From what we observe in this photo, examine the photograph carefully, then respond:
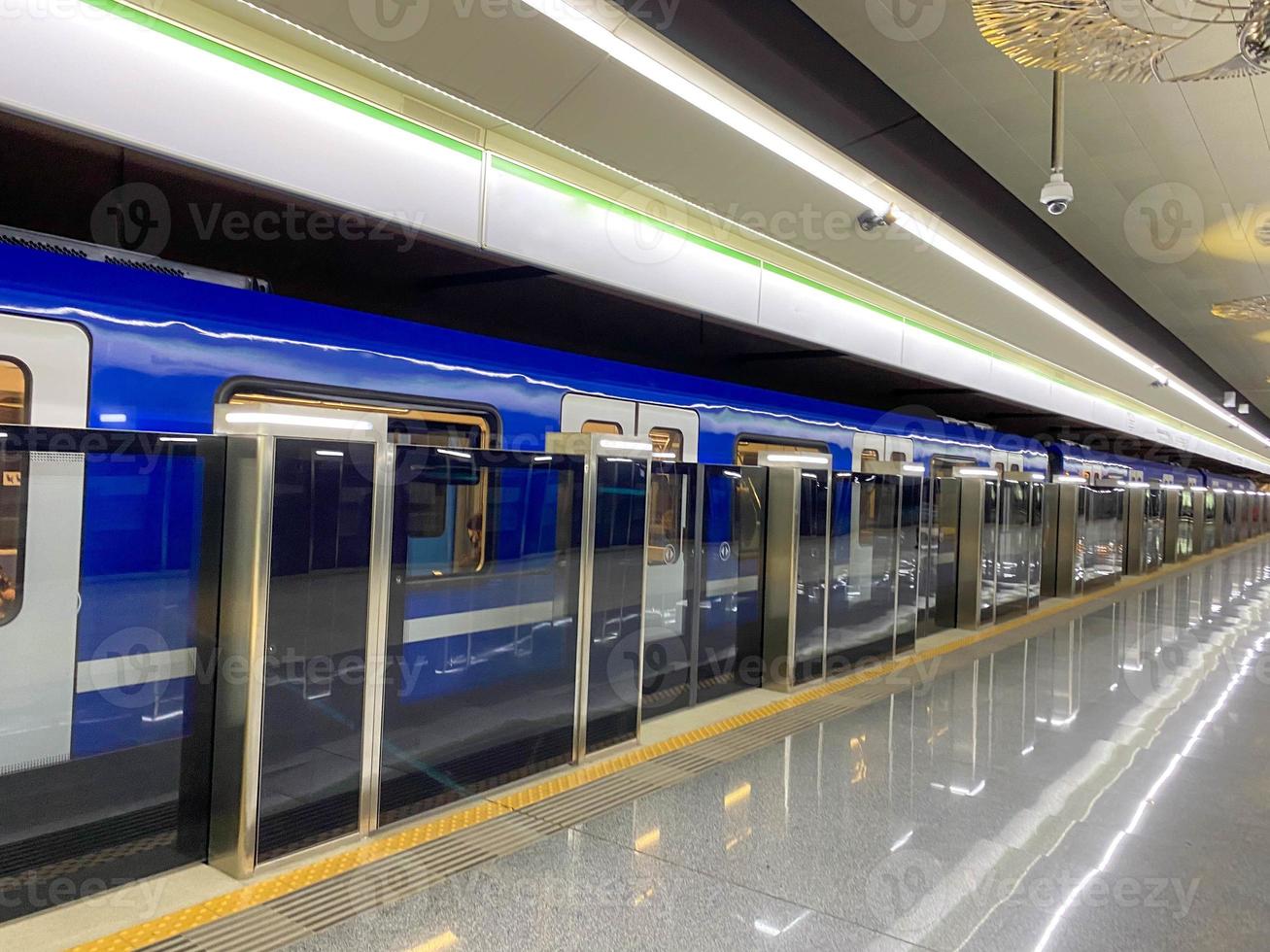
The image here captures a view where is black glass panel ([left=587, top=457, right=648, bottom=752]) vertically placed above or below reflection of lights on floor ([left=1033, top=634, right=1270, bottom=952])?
above

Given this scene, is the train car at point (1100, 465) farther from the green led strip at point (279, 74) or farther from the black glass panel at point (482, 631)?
the green led strip at point (279, 74)

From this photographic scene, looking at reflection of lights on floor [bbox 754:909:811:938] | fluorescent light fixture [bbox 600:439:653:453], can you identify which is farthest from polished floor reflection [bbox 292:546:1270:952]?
fluorescent light fixture [bbox 600:439:653:453]

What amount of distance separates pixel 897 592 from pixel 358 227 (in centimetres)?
516

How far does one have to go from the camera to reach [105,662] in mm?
2797

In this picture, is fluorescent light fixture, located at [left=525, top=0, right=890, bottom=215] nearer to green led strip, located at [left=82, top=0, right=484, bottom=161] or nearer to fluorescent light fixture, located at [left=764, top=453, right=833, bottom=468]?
green led strip, located at [left=82, top=0, right=484, bottom=161]

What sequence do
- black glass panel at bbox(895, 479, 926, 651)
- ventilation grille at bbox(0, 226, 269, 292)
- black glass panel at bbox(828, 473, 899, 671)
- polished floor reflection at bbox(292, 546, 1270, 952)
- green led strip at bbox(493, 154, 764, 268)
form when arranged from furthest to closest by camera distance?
black glass panel at bbox(895, 479, 926, 651) < black glass panel at bbox(828, 473, 899, 671) < green led strip at bbox(493, 154, 764, 268) < ventilation grille at bbox(0, 226, 269, 292) < polished floor reflection at bbox(292, 546, 1270, 952)

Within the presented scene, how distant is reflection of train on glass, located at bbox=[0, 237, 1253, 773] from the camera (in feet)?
8.97

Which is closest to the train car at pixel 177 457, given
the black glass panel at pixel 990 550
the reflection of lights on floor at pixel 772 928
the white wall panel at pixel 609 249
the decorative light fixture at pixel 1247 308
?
the white wall panel at pixel 609 249

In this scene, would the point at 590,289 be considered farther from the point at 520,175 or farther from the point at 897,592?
the point at 897,592

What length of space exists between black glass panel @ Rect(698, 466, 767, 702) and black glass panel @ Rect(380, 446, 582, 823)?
1.43m

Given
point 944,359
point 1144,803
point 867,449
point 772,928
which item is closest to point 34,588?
point 772,928

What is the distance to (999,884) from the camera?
2982 mm

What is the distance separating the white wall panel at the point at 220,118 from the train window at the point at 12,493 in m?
0.95

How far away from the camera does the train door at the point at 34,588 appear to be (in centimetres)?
259
